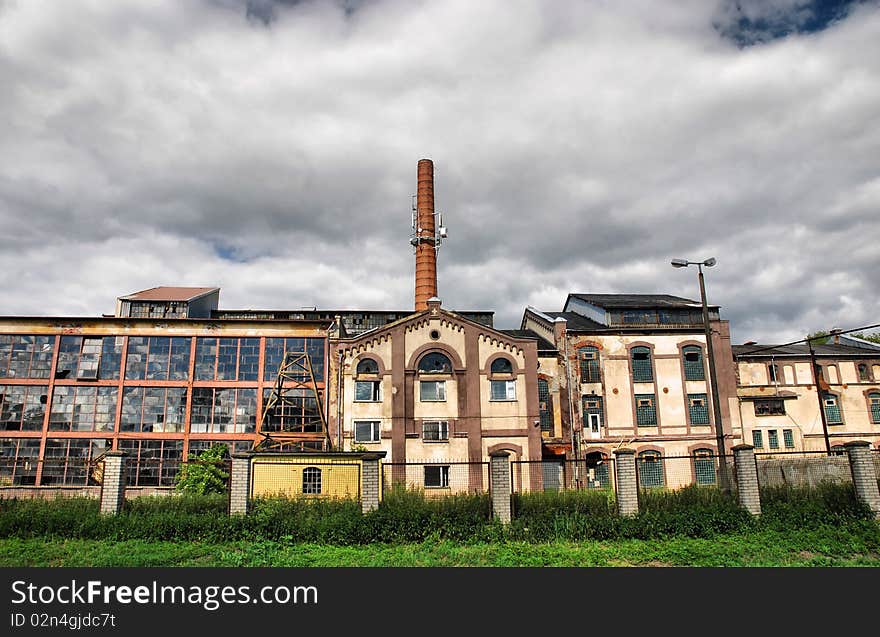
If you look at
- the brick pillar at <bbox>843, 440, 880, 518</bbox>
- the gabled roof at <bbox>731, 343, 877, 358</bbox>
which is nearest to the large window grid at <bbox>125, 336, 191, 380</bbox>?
the brick pillar at <bbox>843, 440, 880, 518</bbox>

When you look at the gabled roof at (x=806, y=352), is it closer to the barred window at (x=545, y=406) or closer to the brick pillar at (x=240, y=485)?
the barred window at (x=545, y=406)

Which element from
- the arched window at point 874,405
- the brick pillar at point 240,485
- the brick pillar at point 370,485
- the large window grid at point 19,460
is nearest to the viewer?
the brick pillar at point 370,485

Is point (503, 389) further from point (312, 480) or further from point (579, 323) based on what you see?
point (312, 480)

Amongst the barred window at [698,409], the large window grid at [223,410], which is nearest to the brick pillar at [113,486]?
the large window grid at [223,410]

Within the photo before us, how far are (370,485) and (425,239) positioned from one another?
21.1 m

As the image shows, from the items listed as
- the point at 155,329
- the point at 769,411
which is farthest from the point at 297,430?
the point at 769,411

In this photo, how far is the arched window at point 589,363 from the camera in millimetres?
29125

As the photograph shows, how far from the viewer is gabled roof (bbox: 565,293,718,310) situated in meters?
30.7

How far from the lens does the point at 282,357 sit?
28.3 m

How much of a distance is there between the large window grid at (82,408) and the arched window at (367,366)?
1177 centimetres

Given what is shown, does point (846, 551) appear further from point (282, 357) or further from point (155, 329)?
point (155, 329)

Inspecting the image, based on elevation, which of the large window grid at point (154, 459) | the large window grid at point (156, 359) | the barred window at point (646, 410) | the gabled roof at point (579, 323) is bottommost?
the large window grid at point (154, 459)

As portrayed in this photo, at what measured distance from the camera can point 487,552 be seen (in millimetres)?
13188

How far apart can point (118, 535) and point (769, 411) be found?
102 feet
